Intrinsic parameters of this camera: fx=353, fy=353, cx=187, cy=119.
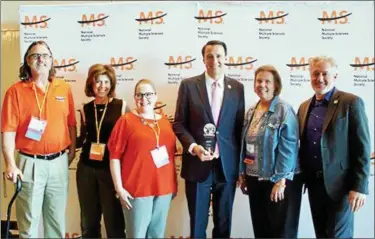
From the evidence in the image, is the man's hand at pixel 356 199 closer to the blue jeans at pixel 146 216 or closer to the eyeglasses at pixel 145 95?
the blue jeans at pixel 146 216

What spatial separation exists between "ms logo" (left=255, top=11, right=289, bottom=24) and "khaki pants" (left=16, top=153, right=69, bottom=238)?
1725mm

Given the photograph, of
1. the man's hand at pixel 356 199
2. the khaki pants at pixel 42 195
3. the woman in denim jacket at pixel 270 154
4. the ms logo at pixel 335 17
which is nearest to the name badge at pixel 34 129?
the khaki pants at pixel 42 195

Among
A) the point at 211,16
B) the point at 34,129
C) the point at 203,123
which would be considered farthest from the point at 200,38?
the point at 34,129

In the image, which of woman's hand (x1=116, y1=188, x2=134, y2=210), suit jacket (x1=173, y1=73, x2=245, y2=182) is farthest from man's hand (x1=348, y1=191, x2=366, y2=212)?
woman's hand (x1=116, y1=188, x2=134, y2=210)

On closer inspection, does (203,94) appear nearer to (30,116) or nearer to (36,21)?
(30,116)

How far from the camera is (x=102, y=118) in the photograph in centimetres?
240

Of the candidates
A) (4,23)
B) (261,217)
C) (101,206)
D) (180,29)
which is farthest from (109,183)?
(4,23)

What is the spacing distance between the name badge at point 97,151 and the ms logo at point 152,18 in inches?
38.9

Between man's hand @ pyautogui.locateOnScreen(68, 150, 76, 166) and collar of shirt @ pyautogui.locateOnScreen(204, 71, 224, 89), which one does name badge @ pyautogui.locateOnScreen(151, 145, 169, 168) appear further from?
man's hand @ pyautogui.locateOnScreen(68, 150, 76, 166)

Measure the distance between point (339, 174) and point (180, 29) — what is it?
1511mm

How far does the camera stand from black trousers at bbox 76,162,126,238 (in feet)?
7.91

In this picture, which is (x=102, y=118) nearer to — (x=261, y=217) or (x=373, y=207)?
(x=261, y=217)

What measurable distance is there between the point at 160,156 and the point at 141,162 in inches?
4.9

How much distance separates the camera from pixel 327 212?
208 cm
